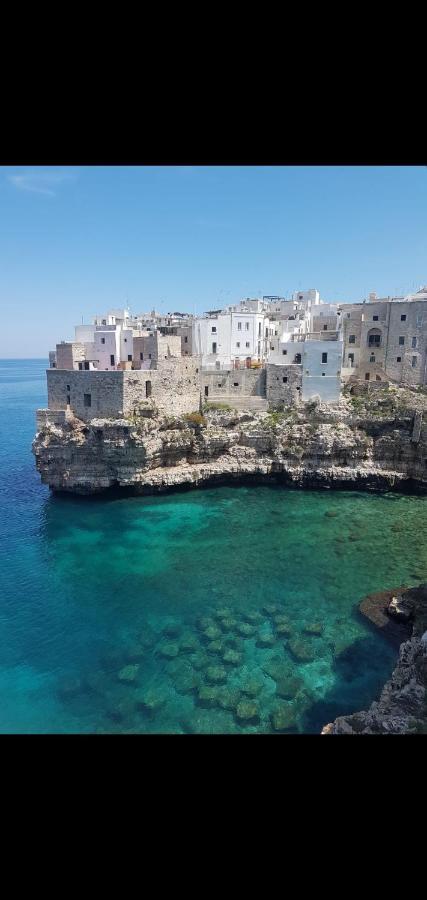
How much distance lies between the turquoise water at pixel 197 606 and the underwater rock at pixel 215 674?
3 cm

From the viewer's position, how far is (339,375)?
2467cm

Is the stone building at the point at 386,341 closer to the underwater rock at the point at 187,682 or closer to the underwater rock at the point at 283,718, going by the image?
the underwater rock at the point at 187,682

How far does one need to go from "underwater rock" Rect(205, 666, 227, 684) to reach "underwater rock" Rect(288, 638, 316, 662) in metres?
1.80

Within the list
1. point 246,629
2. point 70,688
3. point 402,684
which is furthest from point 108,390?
point 402,684

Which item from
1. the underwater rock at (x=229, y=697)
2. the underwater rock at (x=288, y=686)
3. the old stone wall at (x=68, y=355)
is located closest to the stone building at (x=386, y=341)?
the old stone wall at (x=68, y=355)

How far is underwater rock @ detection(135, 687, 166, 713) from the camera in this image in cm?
1011

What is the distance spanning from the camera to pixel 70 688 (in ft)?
35.3

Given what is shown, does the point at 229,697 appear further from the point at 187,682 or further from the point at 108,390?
the point at 108,390

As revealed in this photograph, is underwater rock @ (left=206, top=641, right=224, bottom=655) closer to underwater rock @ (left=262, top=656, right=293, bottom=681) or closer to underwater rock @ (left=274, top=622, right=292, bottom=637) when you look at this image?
underwater rock @ (left=262, top=656, right=293, bottom=681)

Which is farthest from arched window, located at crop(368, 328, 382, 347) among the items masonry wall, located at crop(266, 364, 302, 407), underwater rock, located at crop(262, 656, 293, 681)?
underwater rock, located at crop(262, 656, 293, 681)

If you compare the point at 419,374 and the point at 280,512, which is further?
the point at 419,374
